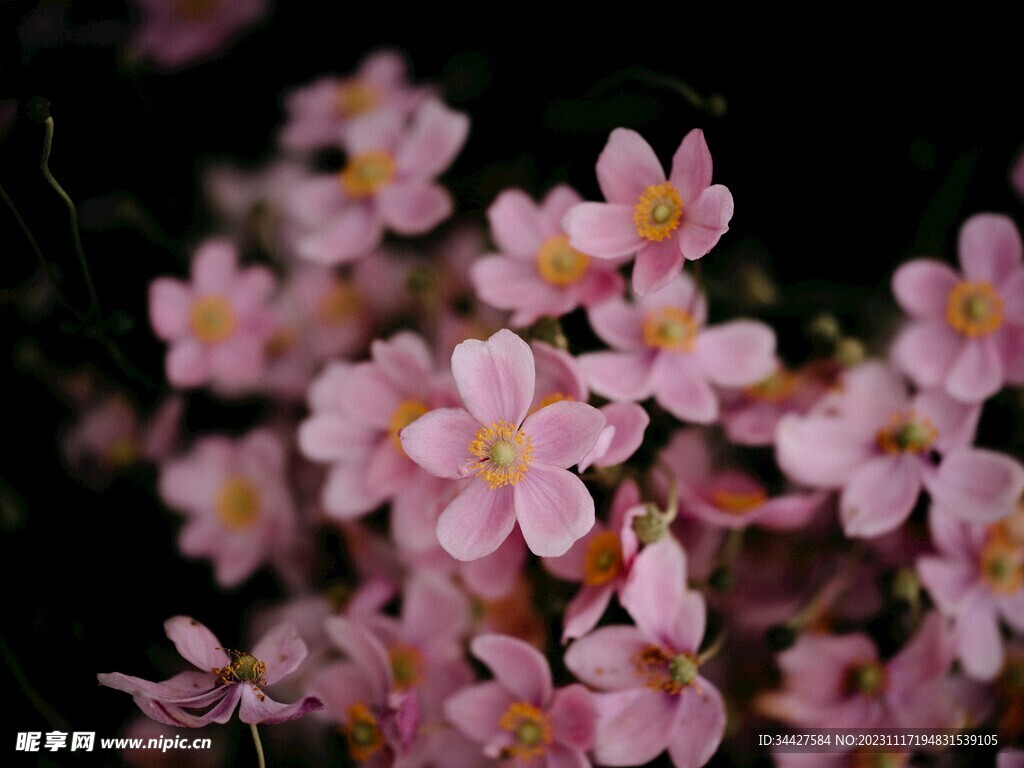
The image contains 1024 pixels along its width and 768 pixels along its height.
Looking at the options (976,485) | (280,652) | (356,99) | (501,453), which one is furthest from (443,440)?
(356,99)

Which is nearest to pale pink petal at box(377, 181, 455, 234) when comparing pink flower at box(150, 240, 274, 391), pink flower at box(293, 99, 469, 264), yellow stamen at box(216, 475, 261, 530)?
pink flower at box(293, 99, 469, 264)

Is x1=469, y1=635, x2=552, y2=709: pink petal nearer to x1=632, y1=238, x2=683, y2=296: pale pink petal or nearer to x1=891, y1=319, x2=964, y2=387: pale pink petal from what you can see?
x1=632, y1=238, x2=683, y2=296: pale pink petal

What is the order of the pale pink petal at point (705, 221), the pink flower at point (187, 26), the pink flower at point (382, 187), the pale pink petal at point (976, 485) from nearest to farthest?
the pale pink petal at point (705, 221) < the pale pink petal at point (976, 485) < the pink flower at point (382, 187) < the pink flower at point (187, 26)

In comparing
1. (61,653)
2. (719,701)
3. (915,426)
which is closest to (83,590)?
(61,653)

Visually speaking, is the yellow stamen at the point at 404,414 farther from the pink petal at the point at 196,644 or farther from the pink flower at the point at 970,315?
the pink flower at the point at 970,315

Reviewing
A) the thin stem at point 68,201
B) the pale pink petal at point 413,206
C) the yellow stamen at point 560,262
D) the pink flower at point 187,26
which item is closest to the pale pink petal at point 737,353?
the yellow stamen at point 560,262

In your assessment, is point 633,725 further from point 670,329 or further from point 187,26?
point 187,26
